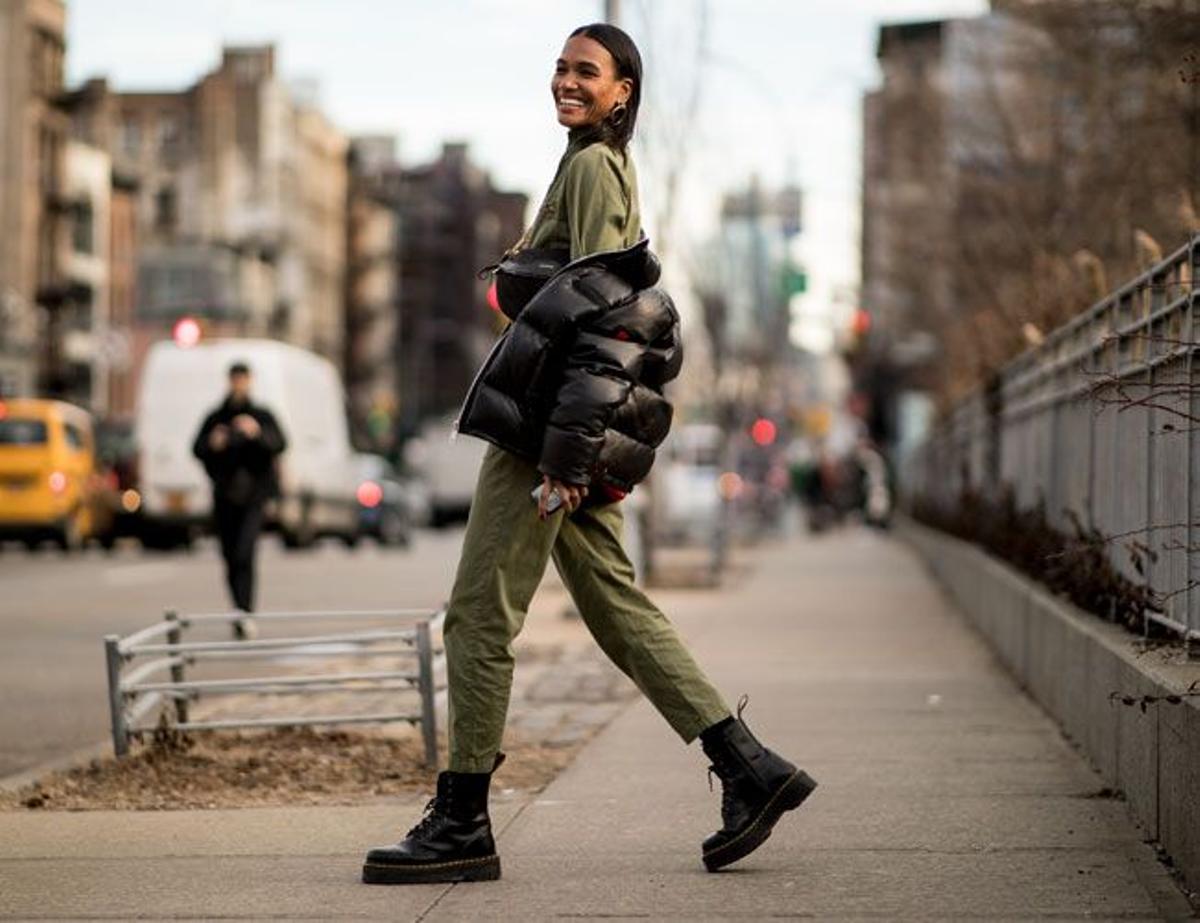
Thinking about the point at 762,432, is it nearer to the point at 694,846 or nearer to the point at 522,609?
the point at 694,846

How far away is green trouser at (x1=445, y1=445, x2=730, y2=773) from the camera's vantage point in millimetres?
7160

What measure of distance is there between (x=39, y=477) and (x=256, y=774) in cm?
2945

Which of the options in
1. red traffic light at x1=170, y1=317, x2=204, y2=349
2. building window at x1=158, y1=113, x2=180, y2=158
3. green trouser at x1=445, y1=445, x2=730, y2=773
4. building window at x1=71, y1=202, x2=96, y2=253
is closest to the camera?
green trouser at x1=445, y1=445, x2=730, y2=773

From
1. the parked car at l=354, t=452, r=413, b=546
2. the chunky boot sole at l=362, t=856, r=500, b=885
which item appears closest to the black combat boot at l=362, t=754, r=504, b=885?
the chunky boot sole at l=362, t=856, r=500, b=885

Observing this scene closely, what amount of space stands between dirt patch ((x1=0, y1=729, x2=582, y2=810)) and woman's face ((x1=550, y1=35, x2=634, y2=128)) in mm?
2715

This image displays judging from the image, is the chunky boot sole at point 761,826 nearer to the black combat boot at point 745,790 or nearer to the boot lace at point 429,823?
the black combat boot at point 745,790

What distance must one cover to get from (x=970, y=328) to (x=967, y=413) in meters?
2.41

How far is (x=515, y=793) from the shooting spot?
9242 millimetres

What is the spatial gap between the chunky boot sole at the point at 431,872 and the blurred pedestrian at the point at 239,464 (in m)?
11.2

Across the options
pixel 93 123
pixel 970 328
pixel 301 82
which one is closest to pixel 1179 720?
pixel 970 328

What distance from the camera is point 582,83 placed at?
7.14 m

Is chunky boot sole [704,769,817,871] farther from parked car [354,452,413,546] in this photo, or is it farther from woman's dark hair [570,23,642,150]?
parked car [354,452,413,546]

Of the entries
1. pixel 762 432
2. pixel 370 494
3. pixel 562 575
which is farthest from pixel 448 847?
pixel 762 432

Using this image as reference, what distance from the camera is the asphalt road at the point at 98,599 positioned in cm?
1300
